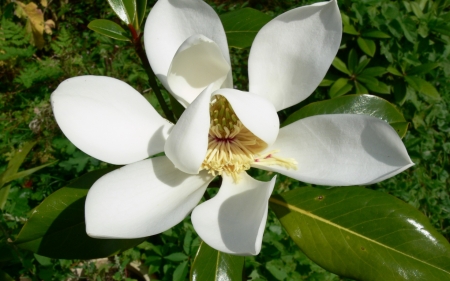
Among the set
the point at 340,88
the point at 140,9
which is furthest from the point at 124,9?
the point at 340,88

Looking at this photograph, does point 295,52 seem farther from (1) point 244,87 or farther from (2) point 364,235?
(1) point 244,87

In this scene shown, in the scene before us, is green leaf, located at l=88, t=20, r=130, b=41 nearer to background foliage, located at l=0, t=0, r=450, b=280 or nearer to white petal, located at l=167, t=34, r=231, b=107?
white petal, located at l=167, t=34, r=231, b=107

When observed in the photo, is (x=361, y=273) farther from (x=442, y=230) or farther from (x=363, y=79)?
(x=442, y=230)

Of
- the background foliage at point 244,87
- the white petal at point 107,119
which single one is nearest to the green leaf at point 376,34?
the background foliage at point 244,87

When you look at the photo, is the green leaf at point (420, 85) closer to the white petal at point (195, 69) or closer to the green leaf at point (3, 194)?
the white petal at point (195, 69)

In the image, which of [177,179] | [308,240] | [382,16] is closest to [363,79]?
[382,16]
